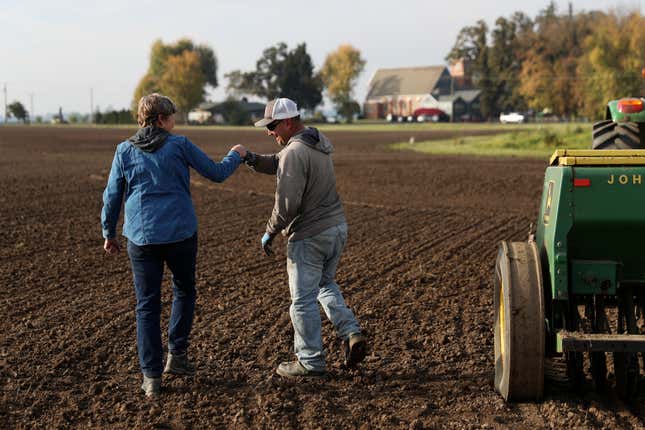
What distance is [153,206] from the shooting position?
5.30 m

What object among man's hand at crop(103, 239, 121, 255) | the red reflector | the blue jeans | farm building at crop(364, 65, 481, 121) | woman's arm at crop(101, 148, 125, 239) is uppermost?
farm building at crop(364, 65, 481, 121)

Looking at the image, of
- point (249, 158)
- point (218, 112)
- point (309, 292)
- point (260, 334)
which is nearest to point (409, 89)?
point (218, 112)

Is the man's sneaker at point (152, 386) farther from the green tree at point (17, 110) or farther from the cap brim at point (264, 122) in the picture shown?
the green tree at point (17, 110)

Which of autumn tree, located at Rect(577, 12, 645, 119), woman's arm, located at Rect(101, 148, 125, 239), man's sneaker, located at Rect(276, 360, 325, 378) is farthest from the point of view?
autumn tree, located at Rect(577, 12, 645, 119)

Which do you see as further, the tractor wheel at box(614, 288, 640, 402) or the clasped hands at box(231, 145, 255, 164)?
the clasped hands at box(231, 145, 255, 164)

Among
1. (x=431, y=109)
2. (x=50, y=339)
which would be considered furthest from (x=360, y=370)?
(x=431, y=109)

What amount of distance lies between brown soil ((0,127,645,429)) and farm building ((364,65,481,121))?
11017 centimetres

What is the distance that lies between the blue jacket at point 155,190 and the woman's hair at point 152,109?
→ 158 millimetres

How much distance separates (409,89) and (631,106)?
12272 centimetres

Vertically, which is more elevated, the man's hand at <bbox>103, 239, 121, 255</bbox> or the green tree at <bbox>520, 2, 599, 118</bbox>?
the green tree at <bbox>520, 2, 599, 118</bbox>

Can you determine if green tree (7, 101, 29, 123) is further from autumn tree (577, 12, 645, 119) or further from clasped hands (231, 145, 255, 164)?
clasped hands (231, 145, 255, 164)

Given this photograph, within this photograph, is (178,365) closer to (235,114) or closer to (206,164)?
(206,164)

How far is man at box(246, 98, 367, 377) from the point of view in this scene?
5461 mm

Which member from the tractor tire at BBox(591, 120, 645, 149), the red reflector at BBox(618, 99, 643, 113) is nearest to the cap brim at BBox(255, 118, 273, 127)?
the tractor tire at BBox(591, 120, 645, 149)
